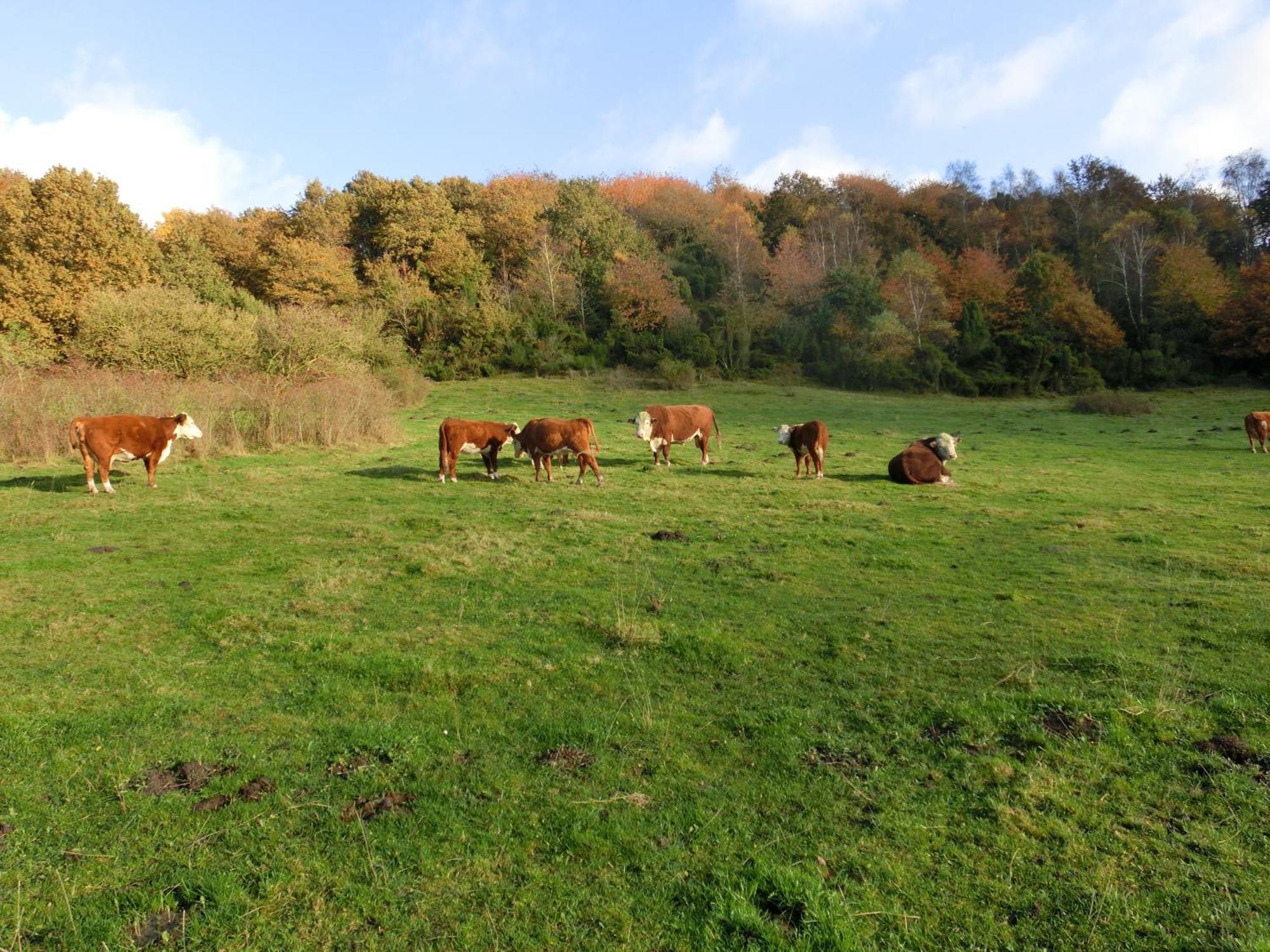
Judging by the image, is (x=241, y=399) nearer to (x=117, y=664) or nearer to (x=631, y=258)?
(x=117, y=664)

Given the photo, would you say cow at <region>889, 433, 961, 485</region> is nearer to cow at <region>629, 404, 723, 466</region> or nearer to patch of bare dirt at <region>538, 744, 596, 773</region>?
cow at <region>629, 404, 723, 466</region>

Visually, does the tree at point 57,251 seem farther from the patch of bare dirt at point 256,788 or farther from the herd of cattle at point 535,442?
the patch of bare dirt at point 256,788

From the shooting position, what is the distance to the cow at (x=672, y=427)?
1916 cm

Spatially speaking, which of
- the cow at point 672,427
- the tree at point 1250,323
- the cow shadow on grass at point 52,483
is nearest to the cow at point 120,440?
the cow shadow on grass at point 52,483

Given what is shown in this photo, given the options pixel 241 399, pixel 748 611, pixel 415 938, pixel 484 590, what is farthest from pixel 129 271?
pixel 415 938

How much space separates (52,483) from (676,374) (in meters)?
33.8

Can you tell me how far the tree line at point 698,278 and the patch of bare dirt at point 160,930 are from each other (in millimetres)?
34293

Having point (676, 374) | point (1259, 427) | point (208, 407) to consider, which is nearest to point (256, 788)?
point (208, 407)

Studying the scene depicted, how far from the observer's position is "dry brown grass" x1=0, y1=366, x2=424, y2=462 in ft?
59.1

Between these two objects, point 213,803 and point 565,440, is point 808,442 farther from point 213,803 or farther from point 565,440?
point 213,803

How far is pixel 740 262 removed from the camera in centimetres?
5847

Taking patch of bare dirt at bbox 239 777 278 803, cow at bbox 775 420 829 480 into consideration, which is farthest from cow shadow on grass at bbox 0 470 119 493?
cow at bbox 775 420 829 480

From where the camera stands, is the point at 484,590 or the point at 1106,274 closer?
the point at 484,590

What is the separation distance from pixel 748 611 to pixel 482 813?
429 cm
